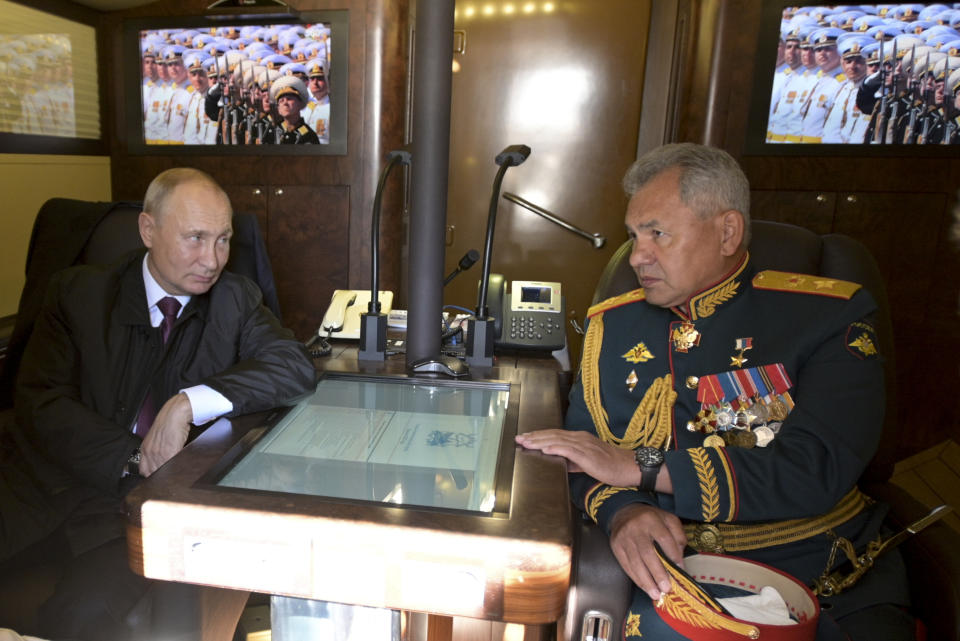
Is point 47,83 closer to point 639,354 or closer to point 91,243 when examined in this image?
point 91,243

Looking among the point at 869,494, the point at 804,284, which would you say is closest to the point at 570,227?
the point at 804,284

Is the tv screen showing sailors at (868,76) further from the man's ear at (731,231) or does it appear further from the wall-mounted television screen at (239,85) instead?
the wall-mounted television screen at (239,85)

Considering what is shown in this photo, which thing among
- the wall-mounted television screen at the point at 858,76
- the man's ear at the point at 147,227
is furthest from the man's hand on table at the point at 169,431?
the wall-mounted television screen at the point at 858,76

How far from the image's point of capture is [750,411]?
1.30m

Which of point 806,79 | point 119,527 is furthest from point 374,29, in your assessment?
point 119,527

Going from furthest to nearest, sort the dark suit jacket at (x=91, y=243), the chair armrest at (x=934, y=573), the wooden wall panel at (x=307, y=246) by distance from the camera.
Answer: the wooden wall panel at (x=307, y=246)
the dark suit jacket at (x=91, y=243)
the chair armrest at (x=934, y=573)

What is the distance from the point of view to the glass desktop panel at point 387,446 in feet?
3.01

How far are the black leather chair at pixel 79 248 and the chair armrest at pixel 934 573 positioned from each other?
1.54m

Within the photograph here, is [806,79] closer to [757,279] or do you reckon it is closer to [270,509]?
[757,279]

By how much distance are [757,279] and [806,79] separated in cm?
180

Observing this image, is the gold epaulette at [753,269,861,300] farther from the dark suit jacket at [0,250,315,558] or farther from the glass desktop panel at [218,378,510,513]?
the dark suit jacket at [0,250,315,558]

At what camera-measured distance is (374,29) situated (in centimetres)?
301

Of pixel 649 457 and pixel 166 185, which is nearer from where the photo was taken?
pixel 649 457

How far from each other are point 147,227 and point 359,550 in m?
1.13
